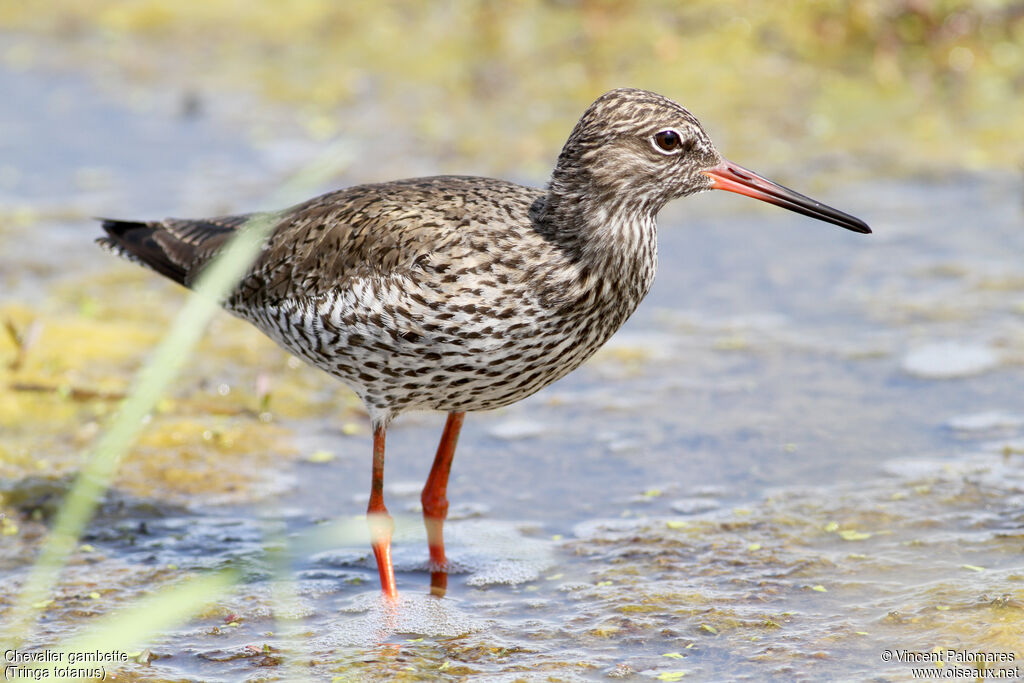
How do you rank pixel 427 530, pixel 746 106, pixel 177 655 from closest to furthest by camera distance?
pixel 177 655 → pixel 427 530 → pixel 746 106

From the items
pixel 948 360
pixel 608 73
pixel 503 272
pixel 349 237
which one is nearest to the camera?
pixel 503 272

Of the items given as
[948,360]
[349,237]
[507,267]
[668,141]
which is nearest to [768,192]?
[668,141]

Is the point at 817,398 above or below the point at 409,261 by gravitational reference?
below

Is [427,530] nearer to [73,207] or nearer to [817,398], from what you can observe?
[817,398]

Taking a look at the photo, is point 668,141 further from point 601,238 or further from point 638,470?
point 638,470

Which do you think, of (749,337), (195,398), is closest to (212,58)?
(195,398)

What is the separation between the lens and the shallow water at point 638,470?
544 centimetres

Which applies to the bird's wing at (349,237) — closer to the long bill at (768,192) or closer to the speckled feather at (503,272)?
the speckled feather at (503,272)

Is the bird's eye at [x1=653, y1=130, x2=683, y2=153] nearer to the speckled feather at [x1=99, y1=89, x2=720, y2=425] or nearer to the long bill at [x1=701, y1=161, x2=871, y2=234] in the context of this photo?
the speckled feather at [x1=99, y1=89, x2=720, y2=425]

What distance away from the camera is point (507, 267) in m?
5.57

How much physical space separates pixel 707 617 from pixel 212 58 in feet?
32.4

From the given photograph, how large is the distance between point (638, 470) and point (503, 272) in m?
2.02

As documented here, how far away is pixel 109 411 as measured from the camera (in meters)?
7.54

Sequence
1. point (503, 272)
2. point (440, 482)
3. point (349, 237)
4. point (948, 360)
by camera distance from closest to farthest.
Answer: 1. point (503, 272)
2. point (349, 237)
3. point (440, 482)
4. point (948, 360)
